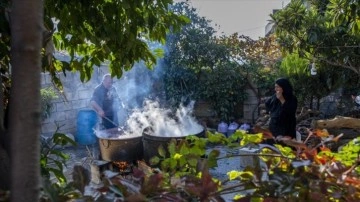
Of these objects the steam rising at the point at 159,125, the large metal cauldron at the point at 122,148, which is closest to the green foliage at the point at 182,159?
the steam rising at the point at 159,125

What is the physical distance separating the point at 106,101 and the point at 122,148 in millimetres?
1470

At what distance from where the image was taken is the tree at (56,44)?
27.1 inches

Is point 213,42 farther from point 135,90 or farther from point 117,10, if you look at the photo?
point 117,10

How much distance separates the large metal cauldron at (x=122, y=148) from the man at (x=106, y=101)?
0.91 m

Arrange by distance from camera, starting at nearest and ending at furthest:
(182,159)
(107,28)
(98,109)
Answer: (182,159) → (107,28) → (98,109)

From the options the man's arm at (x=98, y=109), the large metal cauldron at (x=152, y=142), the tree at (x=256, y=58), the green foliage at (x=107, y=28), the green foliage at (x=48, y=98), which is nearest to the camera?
the green foliage at (x=107, y=28)

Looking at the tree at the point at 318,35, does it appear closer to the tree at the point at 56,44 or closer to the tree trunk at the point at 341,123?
the tree trunk at the point at 341,123

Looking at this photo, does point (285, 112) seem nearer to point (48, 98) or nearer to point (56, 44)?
point (56, 44)

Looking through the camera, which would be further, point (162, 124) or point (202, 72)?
point (202, 72)

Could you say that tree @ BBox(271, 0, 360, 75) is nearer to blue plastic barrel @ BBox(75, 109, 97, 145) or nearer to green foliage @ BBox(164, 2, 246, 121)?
green foliage @ BBox(164, 2, 246, 121)

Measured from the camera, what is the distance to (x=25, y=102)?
69 cm

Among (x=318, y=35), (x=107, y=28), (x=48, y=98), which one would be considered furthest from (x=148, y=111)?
(x=107, y=28)

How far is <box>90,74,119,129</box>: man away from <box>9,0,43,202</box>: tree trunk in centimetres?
634

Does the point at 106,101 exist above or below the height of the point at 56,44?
below
